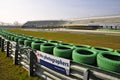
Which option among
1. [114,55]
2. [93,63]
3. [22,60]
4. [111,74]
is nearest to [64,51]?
[93,63]

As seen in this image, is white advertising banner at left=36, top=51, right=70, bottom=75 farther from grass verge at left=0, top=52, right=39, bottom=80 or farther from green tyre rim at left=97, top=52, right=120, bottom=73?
green tyre rim at left=97, top=52, right=120, bottom=73

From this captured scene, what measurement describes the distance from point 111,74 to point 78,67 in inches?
49.6

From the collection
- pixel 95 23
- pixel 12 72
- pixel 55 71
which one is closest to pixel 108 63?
pixel 55 71

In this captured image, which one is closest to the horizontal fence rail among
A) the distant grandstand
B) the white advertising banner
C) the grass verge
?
the white advertising banner

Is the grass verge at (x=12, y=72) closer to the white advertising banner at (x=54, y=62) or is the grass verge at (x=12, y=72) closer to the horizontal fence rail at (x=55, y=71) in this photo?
the horizontal fence rail at (x=55, y=71)

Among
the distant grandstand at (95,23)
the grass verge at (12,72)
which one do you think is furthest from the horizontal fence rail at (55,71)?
the distant grandstand at (95,23)

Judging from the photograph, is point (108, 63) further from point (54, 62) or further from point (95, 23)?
point (95, 23)

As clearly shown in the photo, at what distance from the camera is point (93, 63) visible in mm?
5414

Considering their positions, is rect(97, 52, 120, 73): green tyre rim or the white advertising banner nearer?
rect(97, 52, 120, 73): green tyre rim

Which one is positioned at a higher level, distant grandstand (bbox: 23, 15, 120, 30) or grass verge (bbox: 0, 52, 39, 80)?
distant grandstand (bbox: 23, 15, 120, 30)

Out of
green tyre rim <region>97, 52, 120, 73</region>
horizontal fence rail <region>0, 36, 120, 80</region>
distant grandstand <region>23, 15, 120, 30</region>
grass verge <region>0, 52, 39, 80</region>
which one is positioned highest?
distant grandstand <region>23, 15, 120, 30</region>

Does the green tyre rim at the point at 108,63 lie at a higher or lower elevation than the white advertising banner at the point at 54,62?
higher

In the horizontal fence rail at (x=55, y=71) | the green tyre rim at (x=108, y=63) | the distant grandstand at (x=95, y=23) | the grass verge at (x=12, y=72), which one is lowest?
the grass verge at (x=12, y=72)

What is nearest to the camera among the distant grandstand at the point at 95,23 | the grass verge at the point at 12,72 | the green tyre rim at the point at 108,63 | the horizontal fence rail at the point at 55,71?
the horizontal fence rail at the point at 55,71
